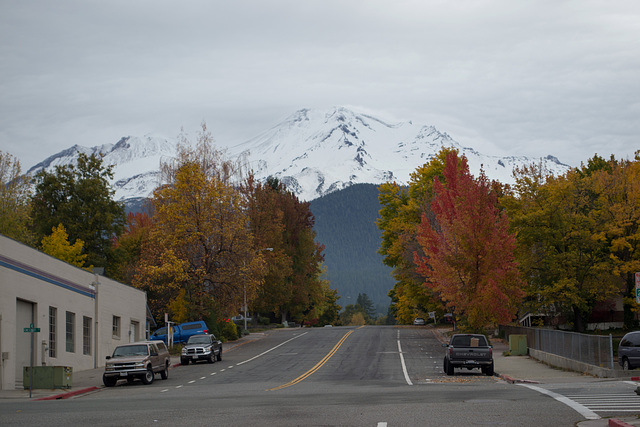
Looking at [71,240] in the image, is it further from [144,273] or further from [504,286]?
[504,286]

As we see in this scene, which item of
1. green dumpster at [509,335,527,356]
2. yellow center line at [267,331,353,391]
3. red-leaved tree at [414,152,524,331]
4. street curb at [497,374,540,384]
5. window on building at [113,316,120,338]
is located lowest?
yellow center line at [267,331,353,391]

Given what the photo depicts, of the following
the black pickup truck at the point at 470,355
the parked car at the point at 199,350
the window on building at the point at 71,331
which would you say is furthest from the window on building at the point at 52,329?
the black pickup truck at the point at 470,355

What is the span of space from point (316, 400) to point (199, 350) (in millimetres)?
22475

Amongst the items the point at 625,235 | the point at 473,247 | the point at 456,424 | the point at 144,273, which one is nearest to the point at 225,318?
the point at 144,273

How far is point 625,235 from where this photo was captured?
172ft

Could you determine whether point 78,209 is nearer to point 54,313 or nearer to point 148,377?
point 54,313

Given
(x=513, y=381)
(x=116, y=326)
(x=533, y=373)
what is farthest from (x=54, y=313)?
(x=533, y=373)

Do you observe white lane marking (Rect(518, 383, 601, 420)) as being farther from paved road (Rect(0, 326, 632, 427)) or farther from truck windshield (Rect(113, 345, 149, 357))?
truck windshield (Rect(113, 345, 149, 357))

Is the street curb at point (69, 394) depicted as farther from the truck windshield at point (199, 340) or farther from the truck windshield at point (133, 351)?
the truck windshield at point (199, 340)

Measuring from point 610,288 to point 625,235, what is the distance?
3.92 m

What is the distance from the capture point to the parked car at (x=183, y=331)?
52906 millimetres

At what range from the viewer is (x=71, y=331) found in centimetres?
3884

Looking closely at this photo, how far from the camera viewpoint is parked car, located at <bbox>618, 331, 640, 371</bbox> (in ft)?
95.5

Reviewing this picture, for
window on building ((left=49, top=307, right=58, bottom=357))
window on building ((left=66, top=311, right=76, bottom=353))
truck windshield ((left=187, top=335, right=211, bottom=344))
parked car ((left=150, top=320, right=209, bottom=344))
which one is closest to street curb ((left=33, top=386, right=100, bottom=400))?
window on building ((left=49, top=307, right=58, bottom=357))
